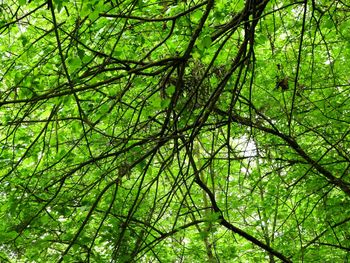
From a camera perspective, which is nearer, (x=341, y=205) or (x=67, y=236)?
(x=67, y=236)

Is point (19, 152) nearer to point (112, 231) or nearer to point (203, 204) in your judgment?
point (112, 231)

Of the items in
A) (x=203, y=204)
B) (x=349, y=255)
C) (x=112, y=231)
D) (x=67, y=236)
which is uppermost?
(x=203, y=204)

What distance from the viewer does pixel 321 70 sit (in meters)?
5.90

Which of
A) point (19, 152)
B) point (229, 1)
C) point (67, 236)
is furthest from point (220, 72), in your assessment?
point (19, 152)

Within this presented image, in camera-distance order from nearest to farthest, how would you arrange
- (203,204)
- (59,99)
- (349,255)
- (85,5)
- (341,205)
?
(59,99), (85,5), (349,255), (341,205), (203,204)

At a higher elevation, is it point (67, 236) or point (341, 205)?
point (341, 205)

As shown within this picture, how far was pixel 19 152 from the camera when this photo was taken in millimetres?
5164

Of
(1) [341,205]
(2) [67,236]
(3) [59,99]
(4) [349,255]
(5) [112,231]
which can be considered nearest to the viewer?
(3) [59,99]

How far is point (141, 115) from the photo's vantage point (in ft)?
12.3

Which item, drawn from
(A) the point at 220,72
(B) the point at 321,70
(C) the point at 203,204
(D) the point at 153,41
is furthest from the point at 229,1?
(C) the point at 203,204

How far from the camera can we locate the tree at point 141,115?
2.34 meters

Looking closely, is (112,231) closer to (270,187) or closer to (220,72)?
(220,72)

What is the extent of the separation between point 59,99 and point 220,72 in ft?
5.56

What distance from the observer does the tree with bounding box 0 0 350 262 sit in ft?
7.68
